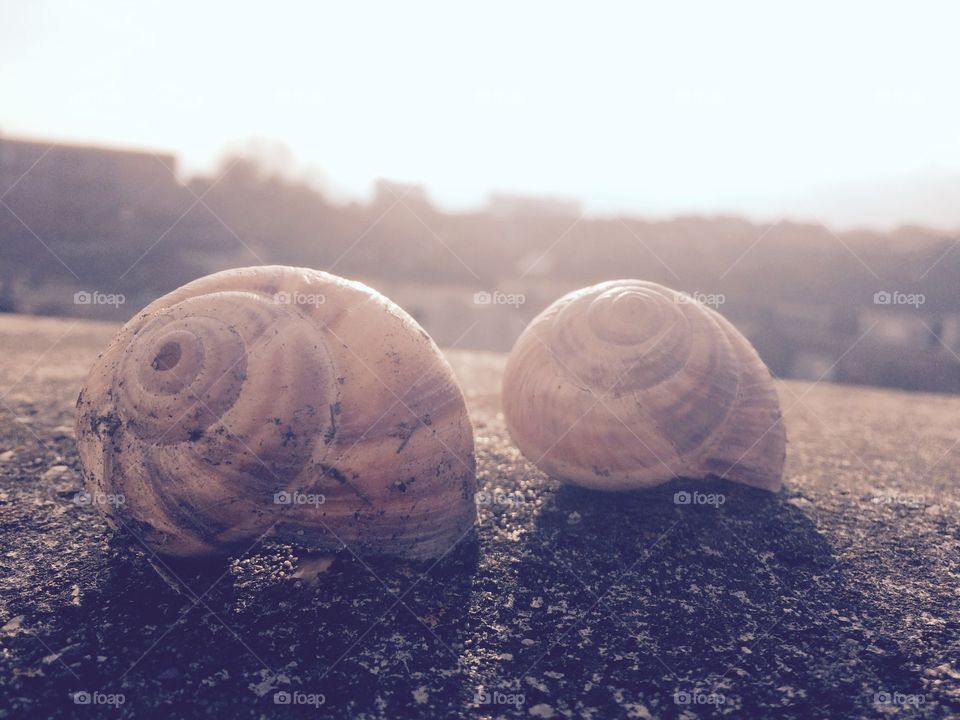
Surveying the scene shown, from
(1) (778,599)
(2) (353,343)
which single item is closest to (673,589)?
(1) (778,599)
